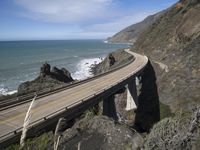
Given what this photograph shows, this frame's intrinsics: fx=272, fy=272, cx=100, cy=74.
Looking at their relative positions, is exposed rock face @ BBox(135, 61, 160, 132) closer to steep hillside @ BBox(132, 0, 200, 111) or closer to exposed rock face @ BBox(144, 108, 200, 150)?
steep hillside @ BBox(132, 0, 200, 111)

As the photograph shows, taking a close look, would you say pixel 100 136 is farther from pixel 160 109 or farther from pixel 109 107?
pixel 160 109

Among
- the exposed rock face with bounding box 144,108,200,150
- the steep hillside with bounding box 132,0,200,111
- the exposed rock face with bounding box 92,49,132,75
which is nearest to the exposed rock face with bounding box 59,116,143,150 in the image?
the exposed rock face with bounding box 144,108,200,150

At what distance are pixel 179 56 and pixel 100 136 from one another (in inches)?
2133

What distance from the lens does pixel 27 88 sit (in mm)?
45625

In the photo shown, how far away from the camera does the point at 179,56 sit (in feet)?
219

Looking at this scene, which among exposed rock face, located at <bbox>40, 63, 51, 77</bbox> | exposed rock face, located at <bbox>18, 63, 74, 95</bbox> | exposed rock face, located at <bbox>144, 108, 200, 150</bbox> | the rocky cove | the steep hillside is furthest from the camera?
exposed rock face, located at <bbox>40, 63, 51, 77</bbox>

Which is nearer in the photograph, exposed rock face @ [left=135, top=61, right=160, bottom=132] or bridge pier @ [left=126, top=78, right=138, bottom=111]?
exposed rock face @ [left=135, top=61, right=160, bottom=132]

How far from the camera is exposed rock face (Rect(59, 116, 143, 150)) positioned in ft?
50.9

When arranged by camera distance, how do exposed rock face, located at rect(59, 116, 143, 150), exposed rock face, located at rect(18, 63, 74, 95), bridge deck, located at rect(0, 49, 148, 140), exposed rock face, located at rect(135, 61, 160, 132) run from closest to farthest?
1. exposed rock face, located at rect(59, 116, 143, 150)
2. bridge deck, located at rect(0, 49, 148, 140)
3. exposed rock face, located at rect(18, 63, 74, 95)
4. exposed rock face, located at rect(135, 61, 160, 132)

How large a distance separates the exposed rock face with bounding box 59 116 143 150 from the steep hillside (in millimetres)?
28396

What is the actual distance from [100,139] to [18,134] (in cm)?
771

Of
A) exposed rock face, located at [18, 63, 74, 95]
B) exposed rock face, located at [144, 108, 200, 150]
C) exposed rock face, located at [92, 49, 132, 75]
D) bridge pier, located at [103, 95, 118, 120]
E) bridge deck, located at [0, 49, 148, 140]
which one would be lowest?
exposed rock face, located at [92, 49, 132, 75]

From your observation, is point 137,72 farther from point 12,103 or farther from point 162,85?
point 12,103

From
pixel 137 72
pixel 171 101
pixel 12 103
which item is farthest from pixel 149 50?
pixel 12 103
